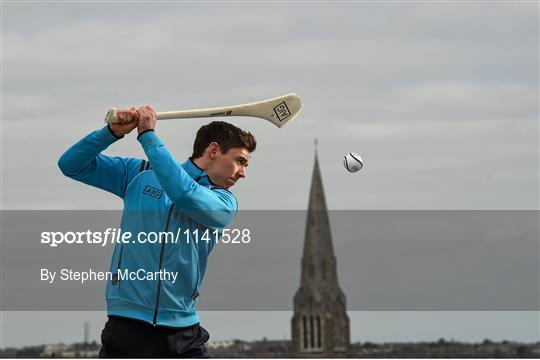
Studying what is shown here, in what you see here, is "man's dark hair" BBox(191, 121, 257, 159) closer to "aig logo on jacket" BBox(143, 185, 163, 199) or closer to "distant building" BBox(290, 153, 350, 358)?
"aig logo on jacket" BBox(143, 185, 163, 199)

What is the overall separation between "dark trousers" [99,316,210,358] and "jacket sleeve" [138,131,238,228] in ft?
2.25

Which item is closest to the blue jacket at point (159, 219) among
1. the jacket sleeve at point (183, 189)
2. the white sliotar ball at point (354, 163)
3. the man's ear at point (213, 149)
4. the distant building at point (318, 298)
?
the jacket sleeve at point (183, 189)

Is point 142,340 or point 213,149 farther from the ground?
point 213,149

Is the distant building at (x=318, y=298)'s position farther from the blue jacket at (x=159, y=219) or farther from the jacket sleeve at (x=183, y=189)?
the jacket sleeve at (x=183, y=189)

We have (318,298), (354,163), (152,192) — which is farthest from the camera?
(318,298)

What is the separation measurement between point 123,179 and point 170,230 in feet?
2.18

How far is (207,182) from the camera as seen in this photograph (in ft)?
29.7

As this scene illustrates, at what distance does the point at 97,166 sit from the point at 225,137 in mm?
847

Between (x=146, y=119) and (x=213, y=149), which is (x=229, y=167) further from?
(x=146, y=119)

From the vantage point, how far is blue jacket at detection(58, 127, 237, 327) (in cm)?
858

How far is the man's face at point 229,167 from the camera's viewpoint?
8883 millimetres

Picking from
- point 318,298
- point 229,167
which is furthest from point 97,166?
point 318,298

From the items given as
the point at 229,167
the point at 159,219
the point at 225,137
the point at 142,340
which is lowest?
the point at 142,340

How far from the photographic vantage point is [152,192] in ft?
29.0
